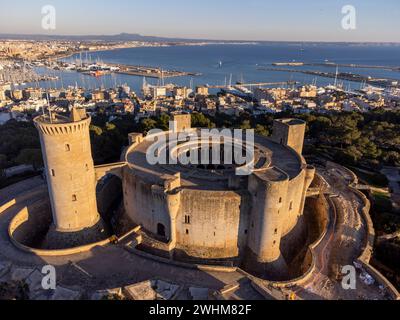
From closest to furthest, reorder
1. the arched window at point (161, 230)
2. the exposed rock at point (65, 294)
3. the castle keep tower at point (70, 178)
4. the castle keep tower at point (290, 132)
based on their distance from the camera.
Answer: the exposed rock at point (65, 294)
the castle keep tower at point (70, 178)
the arched window at point (161, 230)
the castle keep tower at point (290, 132)

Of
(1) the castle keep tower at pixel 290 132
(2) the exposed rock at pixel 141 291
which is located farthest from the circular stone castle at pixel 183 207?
(1) the castle keep tower at pixel 290 132

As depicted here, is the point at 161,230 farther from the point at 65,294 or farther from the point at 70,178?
the point at 65,294

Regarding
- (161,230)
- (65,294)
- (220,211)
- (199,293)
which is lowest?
(199,293)

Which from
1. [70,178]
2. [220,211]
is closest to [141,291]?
[220,211]

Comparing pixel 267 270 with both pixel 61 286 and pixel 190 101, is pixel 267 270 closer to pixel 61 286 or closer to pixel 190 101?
pixel 61 286

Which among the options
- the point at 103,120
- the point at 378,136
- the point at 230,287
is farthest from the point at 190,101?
the point at 230,287

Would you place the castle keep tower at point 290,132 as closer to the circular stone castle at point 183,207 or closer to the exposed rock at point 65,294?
the circular stone castle at point 183,207

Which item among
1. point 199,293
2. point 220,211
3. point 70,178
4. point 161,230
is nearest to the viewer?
point 199,293
